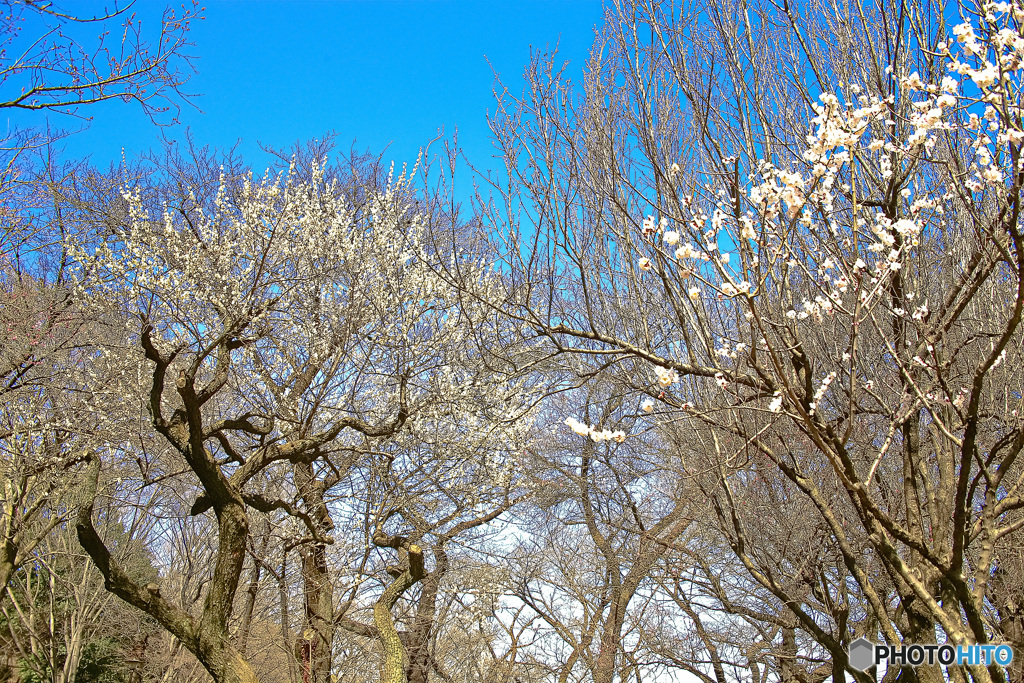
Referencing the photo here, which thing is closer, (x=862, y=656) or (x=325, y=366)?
(x=862, y=656)

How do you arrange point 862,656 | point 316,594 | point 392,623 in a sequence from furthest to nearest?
point 316,594
point 392,623
point 862,656

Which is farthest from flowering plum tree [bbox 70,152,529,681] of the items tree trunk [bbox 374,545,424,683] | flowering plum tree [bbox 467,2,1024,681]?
flowering plum tree [bbox 467,2,1024,681]

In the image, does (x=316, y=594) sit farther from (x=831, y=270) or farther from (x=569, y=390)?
(x=831, y=270)

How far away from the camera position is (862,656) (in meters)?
4.75

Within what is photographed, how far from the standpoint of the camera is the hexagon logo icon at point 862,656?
185 inches

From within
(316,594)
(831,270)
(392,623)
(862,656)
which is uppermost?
(831,270)

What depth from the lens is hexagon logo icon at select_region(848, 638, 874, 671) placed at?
185 inches

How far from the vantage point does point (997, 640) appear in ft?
17.6

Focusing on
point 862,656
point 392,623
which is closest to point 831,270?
point 862,656

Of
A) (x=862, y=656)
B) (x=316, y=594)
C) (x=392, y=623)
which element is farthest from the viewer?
(x=316, y=594)

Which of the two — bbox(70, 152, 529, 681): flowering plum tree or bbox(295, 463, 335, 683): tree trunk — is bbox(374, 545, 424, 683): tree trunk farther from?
bbox(295, 463, 335, 683): tree trunk

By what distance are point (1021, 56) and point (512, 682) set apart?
9816 mm

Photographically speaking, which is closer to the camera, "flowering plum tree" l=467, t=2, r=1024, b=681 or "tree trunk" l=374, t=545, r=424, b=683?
"flowering plum tree" l=467, t=2, r=1024, b=681

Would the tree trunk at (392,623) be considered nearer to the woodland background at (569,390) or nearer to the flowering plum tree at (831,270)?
the woodland background at (569,390)
